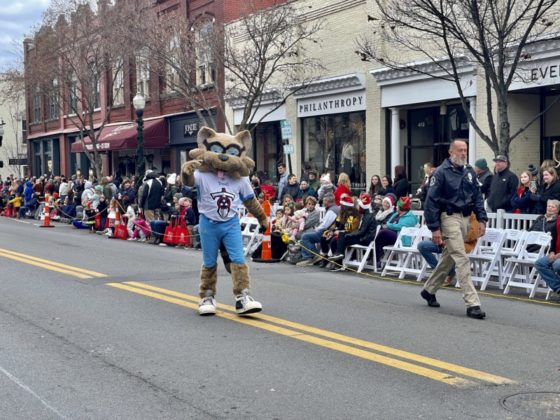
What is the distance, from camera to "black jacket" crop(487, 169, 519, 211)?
13422mm

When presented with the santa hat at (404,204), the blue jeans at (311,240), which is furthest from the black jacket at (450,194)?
the blue jeans at (311,240)

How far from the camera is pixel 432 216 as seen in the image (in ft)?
30.2

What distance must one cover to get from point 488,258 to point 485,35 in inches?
207

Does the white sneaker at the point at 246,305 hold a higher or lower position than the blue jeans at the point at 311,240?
lower

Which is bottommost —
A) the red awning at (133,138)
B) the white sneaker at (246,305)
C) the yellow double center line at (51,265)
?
the yellow double center line at (51,265)

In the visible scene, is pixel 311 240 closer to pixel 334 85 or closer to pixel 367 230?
pixel 367 230

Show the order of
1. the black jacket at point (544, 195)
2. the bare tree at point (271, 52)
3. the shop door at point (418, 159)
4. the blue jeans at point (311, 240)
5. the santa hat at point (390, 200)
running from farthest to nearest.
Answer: the bare tree at point (271, 52) → the shop door at point (418, 159) → the blue jeans at point (311, 240) → the santa hat at point (390, 200) → the black jacket at point (544, 195)

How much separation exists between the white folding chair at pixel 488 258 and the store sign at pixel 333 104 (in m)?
10.8

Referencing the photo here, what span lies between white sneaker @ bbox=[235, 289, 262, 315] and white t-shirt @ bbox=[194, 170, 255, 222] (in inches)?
34.7

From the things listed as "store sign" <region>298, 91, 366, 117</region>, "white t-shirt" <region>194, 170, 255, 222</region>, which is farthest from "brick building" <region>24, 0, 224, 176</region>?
"white t-shirt" <region>194, 170, 255, 222</region>

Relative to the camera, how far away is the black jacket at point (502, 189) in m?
13.4

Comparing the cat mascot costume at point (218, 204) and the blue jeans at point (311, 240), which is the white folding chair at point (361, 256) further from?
the cat mascot costume at point (218, 204)

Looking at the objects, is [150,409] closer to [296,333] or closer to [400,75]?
[296,333]

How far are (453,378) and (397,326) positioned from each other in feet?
7.26
